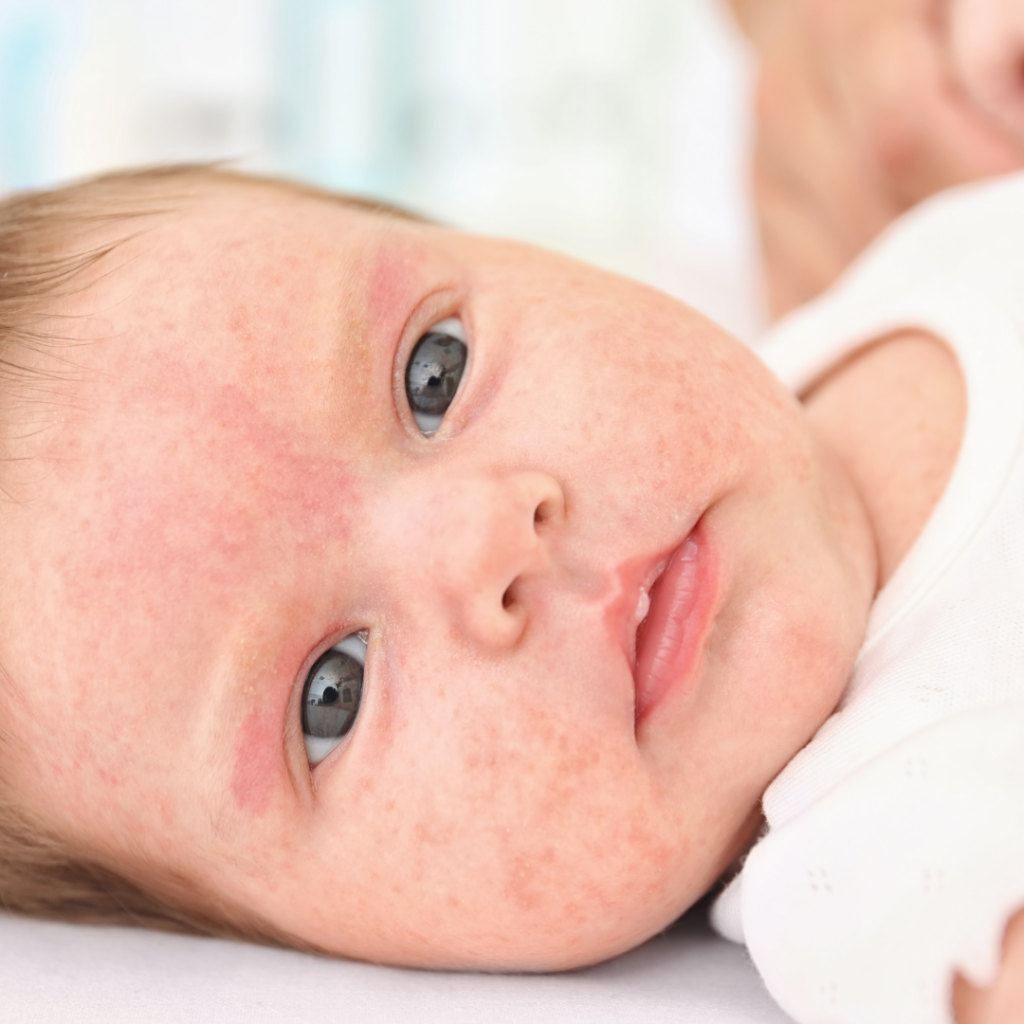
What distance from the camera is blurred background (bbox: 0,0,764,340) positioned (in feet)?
8.25

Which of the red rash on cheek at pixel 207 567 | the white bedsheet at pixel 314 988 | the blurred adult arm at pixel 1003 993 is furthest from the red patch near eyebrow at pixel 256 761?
the blurred adult arm at pixel 1003 993

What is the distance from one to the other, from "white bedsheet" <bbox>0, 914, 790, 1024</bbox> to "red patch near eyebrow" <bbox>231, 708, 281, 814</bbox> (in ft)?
0.47

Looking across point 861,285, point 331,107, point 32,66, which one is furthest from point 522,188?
point 861,285

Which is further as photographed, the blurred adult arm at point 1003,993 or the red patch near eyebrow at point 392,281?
the red patch near eyebrow at point 392,281

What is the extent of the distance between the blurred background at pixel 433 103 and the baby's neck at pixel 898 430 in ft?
3.88

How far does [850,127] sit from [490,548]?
3.66 ft

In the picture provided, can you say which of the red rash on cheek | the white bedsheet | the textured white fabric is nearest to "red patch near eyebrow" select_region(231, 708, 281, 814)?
the red rash on cheek

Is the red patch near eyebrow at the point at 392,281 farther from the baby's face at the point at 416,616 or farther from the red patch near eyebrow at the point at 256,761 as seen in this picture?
the red patch near eyebrow at the point at 256,761

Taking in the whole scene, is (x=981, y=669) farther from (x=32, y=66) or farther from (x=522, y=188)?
(x=32, y=66)

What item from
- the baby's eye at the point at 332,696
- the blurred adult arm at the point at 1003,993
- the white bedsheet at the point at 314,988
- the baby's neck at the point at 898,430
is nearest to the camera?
the blurred adult arm at the point at 1003,993

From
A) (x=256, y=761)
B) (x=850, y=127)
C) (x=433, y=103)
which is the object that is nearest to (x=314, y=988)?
(x=256, y=761)

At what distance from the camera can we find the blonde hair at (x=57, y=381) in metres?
0.99

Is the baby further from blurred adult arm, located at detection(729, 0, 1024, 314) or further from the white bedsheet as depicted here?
blurred adult arm, located at detection(729, 0, 1024, 314)

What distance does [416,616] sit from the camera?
918 millimetres
